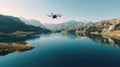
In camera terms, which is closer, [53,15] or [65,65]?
[65,65]

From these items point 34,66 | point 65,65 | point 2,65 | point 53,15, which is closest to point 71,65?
point 65,65

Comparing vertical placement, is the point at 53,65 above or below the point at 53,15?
below

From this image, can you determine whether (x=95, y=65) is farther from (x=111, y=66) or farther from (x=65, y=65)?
(x=65, y=65)

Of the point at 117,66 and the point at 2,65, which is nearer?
the point at 117,66

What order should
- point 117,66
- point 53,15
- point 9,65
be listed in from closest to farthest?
point 117,66 → point 9,65 → point 53,15

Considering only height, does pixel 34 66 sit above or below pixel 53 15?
below

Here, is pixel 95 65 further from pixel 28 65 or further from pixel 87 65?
pixel 28 65

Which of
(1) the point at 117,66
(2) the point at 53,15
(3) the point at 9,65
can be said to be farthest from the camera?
(2) the point at 53,15

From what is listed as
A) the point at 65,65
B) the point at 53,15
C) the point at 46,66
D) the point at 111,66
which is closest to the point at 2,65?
the point at 46,66
